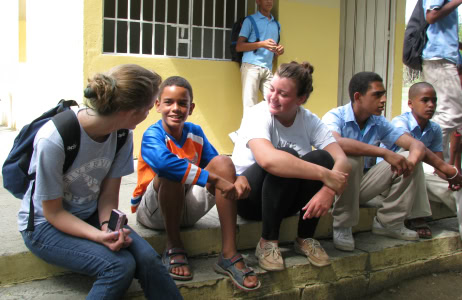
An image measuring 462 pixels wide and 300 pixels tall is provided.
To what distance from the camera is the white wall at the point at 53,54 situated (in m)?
4.95

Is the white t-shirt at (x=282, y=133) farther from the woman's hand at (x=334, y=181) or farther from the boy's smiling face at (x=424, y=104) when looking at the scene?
the boy's smiling face at (x=424, y=104)

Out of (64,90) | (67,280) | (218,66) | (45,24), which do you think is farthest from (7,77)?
(67,280)

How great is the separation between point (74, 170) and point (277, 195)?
1.10 metres

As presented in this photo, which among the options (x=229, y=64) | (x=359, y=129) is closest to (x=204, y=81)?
(x=229, y=64)

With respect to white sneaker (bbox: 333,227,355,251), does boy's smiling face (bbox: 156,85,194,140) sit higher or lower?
higher

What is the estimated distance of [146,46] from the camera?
21.6 ft

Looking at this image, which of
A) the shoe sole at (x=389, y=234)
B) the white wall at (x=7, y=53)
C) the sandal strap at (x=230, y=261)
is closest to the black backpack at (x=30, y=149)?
the sandal strap at (x=230, y=261)

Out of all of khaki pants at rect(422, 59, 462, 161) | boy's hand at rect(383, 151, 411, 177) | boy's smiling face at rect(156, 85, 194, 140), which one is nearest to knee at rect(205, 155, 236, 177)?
boy's smiling face at rect(156, 85, 194, 140)

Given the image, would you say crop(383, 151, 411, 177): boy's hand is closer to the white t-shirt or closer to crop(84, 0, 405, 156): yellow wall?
the white t-shirt

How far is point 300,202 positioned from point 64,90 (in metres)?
3.59

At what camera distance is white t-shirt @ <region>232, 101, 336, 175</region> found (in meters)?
2.83

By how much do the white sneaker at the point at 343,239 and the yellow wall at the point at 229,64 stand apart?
8.72 feet

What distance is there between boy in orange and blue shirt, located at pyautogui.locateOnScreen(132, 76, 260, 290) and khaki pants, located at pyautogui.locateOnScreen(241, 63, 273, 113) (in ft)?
8.56

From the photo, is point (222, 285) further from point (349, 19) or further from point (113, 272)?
point (349, 19)
